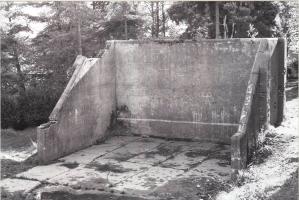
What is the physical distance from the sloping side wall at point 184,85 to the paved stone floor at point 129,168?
2.13ft

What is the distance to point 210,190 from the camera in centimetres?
921

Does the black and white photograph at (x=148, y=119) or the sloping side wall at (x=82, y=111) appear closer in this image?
the black and white photograph at (x=148, y=119)

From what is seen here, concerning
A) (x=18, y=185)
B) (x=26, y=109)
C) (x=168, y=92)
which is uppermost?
(x=168, y=92)

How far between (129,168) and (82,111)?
2.70m

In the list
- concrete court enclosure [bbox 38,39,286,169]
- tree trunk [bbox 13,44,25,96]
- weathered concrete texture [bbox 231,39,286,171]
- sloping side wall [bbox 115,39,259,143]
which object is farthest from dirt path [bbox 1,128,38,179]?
weathered concrete texture [bbox 231,39,286,171]

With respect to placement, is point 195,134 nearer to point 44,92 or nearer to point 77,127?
point 77,127

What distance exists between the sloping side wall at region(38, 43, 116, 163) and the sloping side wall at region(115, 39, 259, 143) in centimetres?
61

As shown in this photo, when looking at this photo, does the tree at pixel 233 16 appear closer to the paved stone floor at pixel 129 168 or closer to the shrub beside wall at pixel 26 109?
the shrub beside wall at pixel 26 109

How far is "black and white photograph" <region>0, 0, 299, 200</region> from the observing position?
9594 millimetres

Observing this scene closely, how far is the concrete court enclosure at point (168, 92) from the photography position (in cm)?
1197

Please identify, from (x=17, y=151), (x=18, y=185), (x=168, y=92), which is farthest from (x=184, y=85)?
(x=18, y=185)

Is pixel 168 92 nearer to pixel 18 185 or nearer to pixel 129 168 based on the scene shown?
pixel 129 168

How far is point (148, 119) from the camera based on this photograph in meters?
14.0

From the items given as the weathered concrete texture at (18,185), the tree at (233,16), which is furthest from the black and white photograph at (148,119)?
the tree at (233,16)
